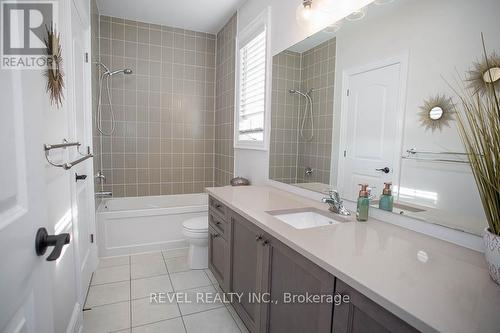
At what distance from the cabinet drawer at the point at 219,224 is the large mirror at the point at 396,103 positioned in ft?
2.25

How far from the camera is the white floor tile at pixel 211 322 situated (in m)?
1.78

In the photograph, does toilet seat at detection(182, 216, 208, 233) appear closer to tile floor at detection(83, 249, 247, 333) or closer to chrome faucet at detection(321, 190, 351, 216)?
tile floor at detection(83, 249, 247, 333)

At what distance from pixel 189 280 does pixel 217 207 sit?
80 cm

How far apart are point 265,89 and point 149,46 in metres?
2.05

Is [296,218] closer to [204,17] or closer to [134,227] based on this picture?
[134,227]

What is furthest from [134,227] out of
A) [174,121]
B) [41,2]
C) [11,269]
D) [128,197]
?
[11,269]

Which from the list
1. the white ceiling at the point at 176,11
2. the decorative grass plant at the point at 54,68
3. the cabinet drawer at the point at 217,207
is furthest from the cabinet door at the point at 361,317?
the white ceiling at the point at 176,11

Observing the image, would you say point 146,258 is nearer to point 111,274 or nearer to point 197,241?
point 111,274

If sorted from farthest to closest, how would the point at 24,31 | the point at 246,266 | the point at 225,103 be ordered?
1. the point at 225,103
2. the point at 246,266
3. the point at 24,31

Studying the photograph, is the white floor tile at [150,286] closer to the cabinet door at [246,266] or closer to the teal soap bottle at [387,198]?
the cabinet door at [246,266]

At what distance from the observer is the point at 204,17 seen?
3.31m

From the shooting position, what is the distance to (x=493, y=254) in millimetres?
824

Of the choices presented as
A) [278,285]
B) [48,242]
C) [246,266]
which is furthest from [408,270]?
[48,242]

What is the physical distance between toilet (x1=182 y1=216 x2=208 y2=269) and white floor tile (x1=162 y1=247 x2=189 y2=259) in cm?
36
